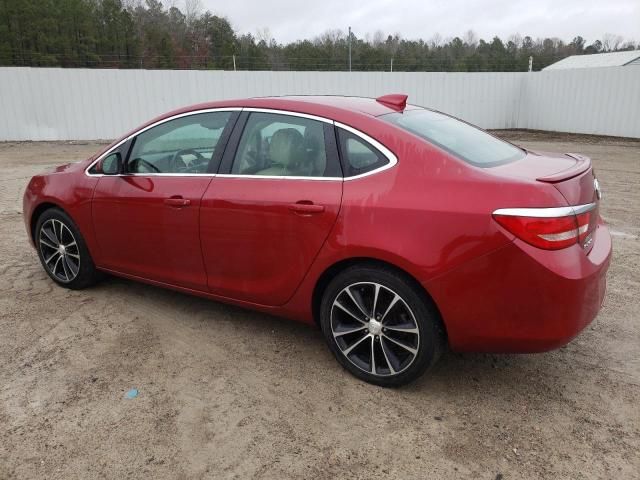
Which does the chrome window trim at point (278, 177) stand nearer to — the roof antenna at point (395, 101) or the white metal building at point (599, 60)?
the roof antenna at point (395, 101)

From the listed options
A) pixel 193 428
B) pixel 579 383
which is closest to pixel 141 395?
pixel 193 428

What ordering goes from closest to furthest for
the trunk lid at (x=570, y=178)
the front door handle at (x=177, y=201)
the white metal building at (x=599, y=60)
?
the trunk lid at (x=570, y=178), the front door handle at (x=177, y=201), the white metal building at (x=599, y=60)

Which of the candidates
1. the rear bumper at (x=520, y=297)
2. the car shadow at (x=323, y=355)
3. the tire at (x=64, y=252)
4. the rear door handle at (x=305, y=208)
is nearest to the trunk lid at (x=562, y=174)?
the rear bumper at (x=520, y=297)

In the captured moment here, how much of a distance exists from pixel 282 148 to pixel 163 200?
94 cm

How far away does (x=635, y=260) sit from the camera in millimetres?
5062

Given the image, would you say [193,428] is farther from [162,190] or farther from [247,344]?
[162,190]

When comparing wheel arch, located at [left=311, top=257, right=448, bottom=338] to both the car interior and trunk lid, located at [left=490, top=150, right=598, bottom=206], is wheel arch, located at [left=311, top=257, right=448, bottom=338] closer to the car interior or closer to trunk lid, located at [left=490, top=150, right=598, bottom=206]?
the car interior

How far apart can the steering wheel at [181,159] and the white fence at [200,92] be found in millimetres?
14596

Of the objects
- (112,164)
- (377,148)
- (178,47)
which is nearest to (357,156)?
(377,148)

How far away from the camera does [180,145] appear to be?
3.87 m

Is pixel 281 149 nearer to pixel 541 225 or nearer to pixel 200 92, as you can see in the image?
pixel 541 225

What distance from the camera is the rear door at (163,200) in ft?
11.7

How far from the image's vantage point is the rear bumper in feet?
8.17

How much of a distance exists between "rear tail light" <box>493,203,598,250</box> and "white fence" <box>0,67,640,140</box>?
51.6 feet
